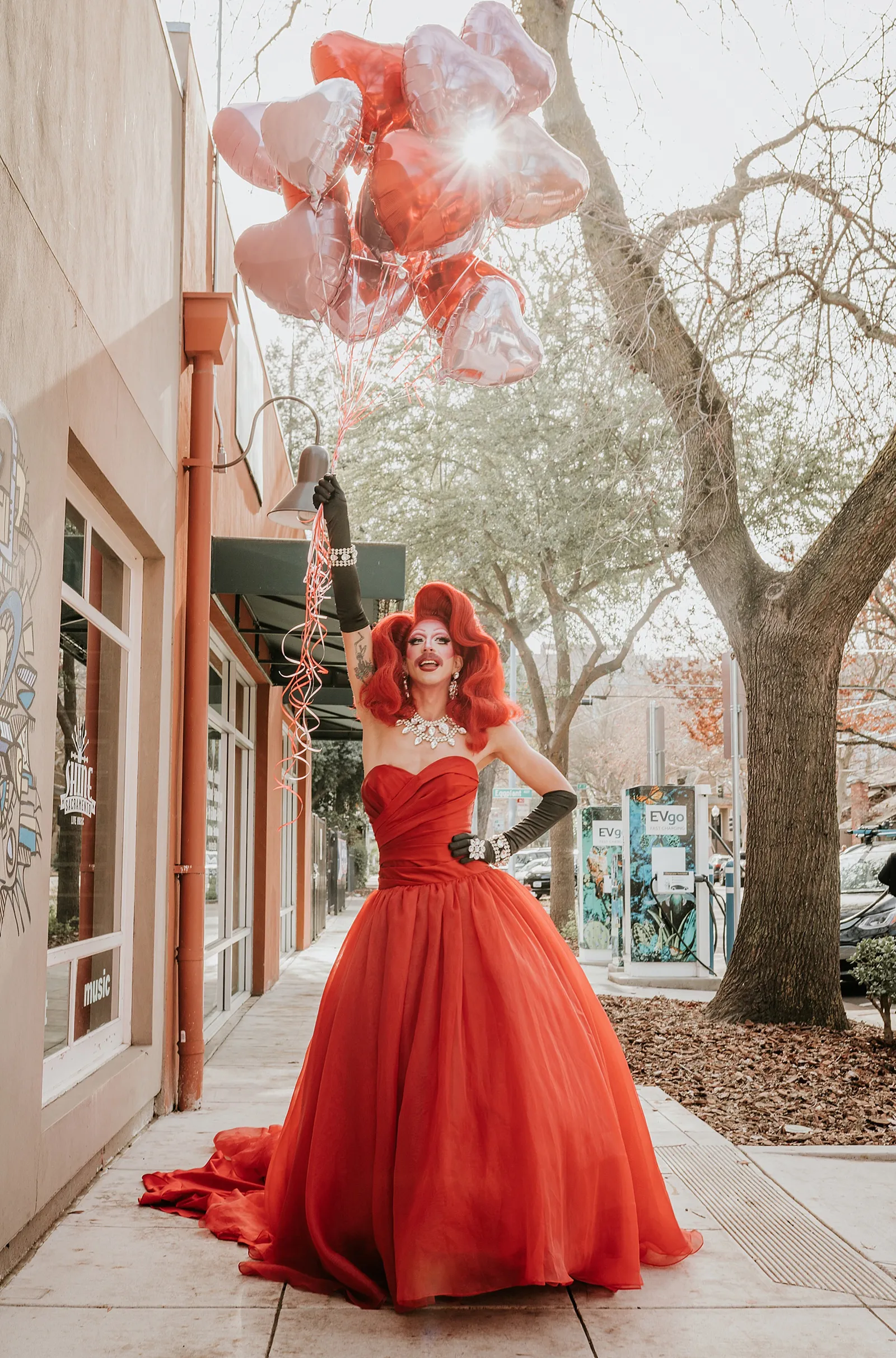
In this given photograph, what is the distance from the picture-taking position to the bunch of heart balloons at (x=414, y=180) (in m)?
4.00

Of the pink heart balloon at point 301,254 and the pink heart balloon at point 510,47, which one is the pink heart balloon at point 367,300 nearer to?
the pink heart balloon at point 301,254

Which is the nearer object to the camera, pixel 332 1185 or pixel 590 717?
pixel 332 1185

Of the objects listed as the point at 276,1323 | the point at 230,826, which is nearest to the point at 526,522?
the point at 230,826

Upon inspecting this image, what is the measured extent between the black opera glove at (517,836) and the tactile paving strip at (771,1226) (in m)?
1.47

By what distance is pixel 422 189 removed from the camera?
401cm

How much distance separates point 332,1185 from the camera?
10.8 ft

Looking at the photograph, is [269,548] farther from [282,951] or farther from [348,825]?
[348,825]

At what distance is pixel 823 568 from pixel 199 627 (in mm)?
4640

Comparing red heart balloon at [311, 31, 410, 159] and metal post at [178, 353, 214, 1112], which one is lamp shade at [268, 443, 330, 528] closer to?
metal post at [178, 353, 214, 1112]

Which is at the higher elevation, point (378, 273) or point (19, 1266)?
point (378, 273)

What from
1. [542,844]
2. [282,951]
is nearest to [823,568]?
[282,951]

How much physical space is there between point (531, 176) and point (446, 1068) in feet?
10.3

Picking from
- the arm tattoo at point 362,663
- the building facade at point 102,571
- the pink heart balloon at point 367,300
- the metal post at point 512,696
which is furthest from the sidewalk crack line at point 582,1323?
the metal post at point 512,696

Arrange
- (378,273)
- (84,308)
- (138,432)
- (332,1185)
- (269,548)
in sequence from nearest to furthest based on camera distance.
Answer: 1. (332,1185)
2. (84,308)
3. (378,273)
4. (138,432)
5. (269,548)
